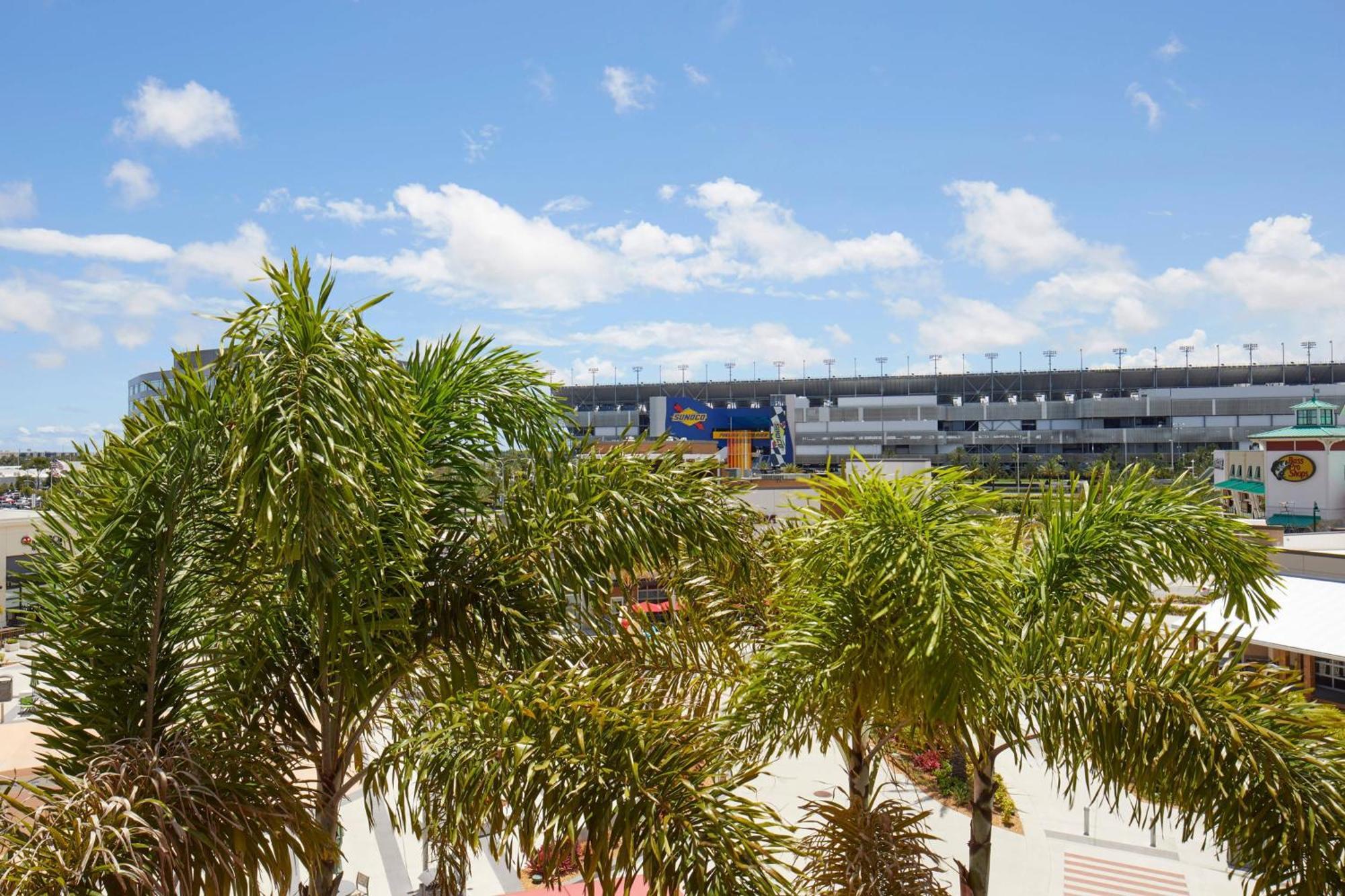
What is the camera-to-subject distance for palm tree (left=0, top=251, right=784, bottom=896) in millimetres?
4309

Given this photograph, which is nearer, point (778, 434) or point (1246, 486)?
point (1246, 486)

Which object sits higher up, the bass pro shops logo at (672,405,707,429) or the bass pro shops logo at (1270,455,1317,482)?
the bass pro shops logo at (672,405,707,429)

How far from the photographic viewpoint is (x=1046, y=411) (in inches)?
3386

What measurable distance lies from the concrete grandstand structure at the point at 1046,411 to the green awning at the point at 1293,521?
34592 mm

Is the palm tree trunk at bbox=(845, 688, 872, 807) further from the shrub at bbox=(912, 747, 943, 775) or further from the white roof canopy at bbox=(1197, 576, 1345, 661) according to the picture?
the shrub at bbox=(912, 747, 943, 775)

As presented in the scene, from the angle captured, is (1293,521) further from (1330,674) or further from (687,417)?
(687,417)

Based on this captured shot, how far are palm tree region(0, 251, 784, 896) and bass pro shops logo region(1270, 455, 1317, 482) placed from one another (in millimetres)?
→ 48305

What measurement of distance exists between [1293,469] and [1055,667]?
47.6 metres

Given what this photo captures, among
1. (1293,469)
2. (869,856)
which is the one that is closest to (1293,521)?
(1293,469)

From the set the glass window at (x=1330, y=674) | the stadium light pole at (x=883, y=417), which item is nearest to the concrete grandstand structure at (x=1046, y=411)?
the stadium light pole at (x=883, y=417)

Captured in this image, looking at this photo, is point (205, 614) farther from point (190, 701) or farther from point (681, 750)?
point (681, 750)

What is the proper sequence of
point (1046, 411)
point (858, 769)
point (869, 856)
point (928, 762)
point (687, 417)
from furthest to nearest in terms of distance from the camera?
point (1046, 411), point (687, 417), point (928, 762), point (858, 769), point (869, 856)

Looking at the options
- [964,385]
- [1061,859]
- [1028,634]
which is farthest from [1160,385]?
[1028,634]

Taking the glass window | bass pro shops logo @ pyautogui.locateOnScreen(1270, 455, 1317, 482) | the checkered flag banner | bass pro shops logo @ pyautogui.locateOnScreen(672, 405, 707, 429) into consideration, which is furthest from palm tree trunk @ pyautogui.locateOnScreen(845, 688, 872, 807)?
the checkered flag banner
